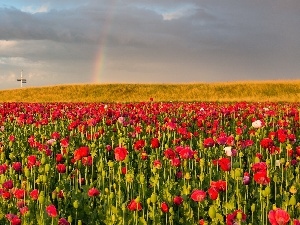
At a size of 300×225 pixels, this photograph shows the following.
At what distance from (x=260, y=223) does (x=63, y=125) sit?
9.37m

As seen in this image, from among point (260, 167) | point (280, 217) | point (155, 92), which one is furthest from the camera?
point (155, 92)

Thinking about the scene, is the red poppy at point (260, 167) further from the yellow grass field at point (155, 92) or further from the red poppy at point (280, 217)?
the yellow grass field at point (155, 92)

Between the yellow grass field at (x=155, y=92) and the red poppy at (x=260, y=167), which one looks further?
the yellow grass field at (x=155, y=92)

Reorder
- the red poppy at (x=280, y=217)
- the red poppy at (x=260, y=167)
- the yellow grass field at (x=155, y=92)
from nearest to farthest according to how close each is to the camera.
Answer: the red poppy at (x=280, y=217) < the red poppy at (x=260, y=167) < the yellow grass field at (x=155, y=92)

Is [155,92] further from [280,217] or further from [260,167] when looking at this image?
[280,217]

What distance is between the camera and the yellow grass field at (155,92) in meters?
54.0

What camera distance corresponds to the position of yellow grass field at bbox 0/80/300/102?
2126 inches

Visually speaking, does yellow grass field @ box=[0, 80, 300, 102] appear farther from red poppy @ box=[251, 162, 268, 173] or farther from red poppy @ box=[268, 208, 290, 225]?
red poppy @ box=[268, 208, 290, 225]

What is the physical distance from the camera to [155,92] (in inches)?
2271

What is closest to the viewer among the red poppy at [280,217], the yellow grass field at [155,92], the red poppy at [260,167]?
the red poppy at [280,217]

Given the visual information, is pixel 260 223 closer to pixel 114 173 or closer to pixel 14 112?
pixel 114 173

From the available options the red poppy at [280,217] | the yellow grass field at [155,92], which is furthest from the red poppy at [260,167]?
the yellow grass field at [155,92]

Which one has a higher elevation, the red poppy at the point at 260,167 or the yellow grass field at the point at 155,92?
the yellow grass field at the point at 155,92

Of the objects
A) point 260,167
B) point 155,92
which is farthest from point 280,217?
point 155,92
